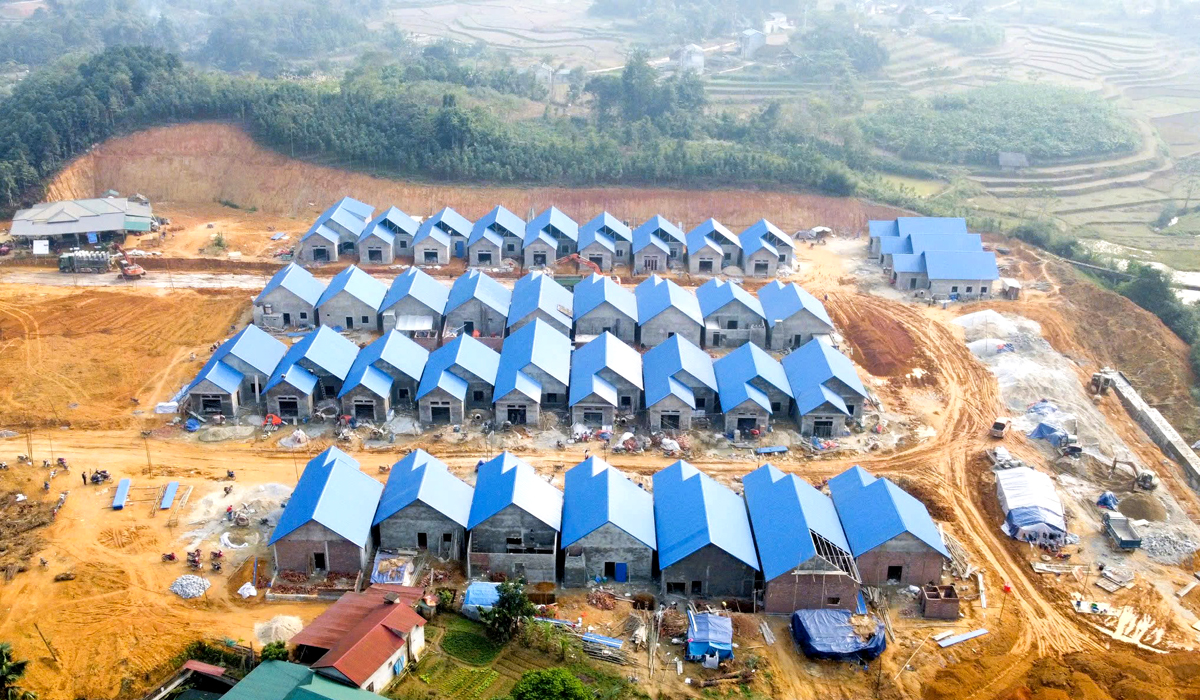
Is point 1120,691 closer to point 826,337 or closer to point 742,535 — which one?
point 742,535

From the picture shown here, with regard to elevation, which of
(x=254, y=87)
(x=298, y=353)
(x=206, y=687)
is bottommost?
(x=206, y=687)

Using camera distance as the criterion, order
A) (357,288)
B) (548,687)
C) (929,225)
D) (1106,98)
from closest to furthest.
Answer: (548,687) < (357,288) < (929,225) < (1106,98)

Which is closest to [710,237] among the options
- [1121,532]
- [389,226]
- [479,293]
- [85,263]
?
[479,293]

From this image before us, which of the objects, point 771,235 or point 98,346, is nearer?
point 98,346

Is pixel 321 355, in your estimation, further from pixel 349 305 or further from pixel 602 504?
pixel 602 504

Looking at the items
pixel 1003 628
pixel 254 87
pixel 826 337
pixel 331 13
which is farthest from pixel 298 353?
pixel 331 13

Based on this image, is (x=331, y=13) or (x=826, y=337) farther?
(x=331, y=13)
